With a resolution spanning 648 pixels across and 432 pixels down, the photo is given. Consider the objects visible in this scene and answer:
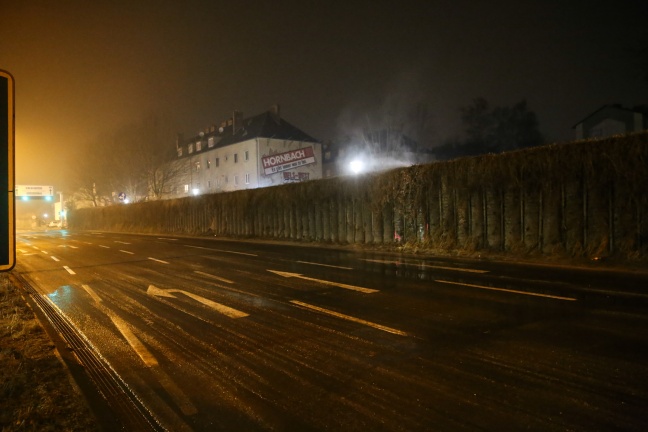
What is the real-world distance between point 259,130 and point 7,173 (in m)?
56.3

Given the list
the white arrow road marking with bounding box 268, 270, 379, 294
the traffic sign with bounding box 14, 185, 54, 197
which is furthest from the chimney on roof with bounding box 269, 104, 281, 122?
the white arrow road marking with bounding box 268, 270, 379, 294

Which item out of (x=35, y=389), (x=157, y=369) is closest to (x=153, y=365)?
(x=157, y=369)

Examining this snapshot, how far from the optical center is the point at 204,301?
8789 mm

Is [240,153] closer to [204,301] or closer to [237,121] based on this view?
[237,121]

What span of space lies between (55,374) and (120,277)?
8.21 metres

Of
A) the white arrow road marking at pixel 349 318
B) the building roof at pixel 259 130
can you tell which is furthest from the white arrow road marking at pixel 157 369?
the building roof at pixel 259 130

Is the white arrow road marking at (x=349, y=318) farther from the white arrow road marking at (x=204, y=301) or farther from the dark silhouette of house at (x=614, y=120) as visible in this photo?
the dark silhouette of house at (x=614, y=120)

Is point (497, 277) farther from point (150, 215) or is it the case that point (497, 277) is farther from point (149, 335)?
point (150, 215)

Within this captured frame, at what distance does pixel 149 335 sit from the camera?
21.4 ft

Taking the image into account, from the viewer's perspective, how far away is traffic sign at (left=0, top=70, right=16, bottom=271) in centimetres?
358

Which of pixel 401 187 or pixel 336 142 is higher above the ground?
pixel 336 142

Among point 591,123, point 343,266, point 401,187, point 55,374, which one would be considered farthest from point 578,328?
point 591,123

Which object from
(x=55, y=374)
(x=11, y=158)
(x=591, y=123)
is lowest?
(x=55, y=374)

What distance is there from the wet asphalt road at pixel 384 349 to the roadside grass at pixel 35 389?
1.93ft
